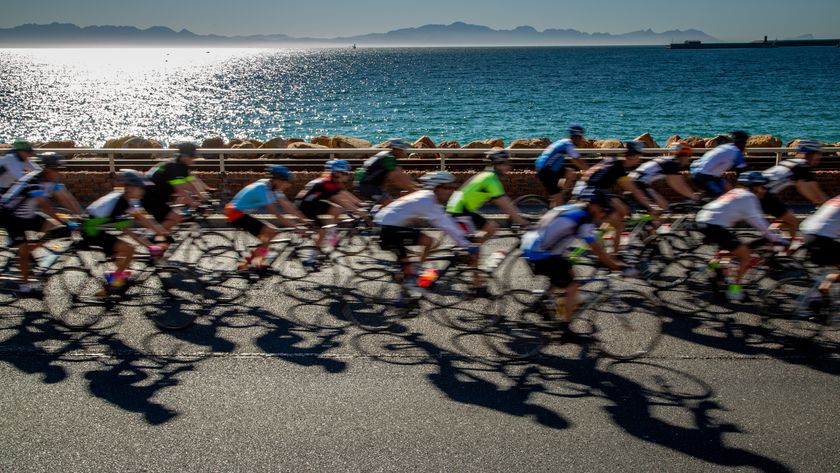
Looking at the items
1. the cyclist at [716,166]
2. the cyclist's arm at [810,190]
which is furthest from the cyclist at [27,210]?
the cyclist's arm at [810,190]

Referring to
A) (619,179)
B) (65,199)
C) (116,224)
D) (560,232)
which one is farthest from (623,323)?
(65,199)

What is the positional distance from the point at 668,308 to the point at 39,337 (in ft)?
23.5

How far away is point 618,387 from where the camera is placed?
669 cm

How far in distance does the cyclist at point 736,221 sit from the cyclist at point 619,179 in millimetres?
1575

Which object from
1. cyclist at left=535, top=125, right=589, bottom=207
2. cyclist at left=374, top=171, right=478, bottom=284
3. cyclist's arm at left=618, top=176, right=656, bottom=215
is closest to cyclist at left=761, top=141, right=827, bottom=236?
cyclist's arm at left=618, top=176, right=656, bottom=215

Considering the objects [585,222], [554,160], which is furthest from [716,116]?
[585,222]

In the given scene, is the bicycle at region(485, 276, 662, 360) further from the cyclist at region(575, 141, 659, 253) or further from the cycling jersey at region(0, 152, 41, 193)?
the cycling jersey at region(0, 152, 41, 193)

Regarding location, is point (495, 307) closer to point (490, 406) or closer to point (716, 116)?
point (490, 406)

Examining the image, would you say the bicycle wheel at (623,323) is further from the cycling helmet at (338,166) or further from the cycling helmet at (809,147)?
the cycling helmet at (338,166)

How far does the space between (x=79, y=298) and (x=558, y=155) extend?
22.4ft

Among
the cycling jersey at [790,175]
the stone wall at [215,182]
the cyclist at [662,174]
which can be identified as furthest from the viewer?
the stone wall at [215,182]

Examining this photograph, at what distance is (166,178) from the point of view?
9.76 meters

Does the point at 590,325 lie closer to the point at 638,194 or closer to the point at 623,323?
the point at 623,323

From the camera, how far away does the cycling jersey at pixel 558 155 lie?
11.0m
